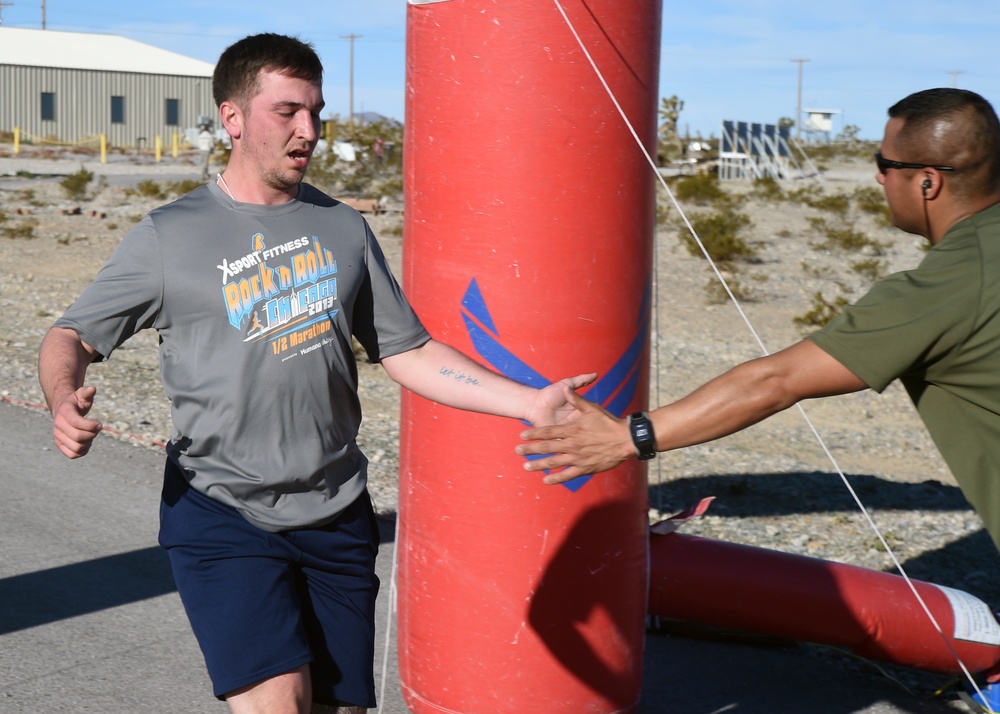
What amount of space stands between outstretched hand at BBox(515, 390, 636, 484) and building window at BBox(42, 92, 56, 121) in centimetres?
5763

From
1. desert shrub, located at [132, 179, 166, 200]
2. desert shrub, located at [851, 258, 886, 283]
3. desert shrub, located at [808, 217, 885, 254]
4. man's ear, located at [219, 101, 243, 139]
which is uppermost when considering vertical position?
man's ear, located at [219, 101, 243, 139]

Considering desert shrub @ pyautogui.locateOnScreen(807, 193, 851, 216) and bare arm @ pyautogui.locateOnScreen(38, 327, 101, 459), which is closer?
bare arm @ pyautogui.locateOnScreen(38, 327, 101, 459)

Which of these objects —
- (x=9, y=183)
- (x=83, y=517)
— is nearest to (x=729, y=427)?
(x=83, y=517)

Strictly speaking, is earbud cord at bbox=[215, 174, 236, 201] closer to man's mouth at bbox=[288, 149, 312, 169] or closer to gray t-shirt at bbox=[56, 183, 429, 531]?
gray t-shirt at bbox=[56, 183, 429, 531]

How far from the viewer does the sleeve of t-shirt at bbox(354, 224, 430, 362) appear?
115 inches

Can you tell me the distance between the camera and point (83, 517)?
596cm

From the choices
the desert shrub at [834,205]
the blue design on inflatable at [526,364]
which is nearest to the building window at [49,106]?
the desert shrub at [834,205]

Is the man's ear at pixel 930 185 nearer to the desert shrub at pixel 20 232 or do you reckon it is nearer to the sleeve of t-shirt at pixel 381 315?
the sleeve of t-shirt at pixel 381 315

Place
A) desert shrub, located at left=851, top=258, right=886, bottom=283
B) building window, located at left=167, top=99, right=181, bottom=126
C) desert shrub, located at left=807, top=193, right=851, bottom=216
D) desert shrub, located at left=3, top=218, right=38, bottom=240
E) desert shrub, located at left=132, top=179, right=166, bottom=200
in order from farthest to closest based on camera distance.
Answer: building window, located at left=167, top=99, right=181, bottom=126 → desert shrub, located at left=132, top=179, right=166, bottom=200 → desert shrub, located at left=807, top=193, right=851, bottom=216 → desert shrub, located at left=3, top=218, right=38, bottom=240 → desert shrub, located at left=851, top=258, right=886, bottom=283

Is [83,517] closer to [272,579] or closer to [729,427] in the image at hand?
[272,579]

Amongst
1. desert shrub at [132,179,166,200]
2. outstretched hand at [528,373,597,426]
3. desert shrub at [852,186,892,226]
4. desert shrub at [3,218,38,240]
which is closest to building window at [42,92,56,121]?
desert shrub at [132,179,166,200]

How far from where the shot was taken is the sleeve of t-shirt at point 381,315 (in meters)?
2.93

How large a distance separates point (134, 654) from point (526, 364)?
80.8 inches

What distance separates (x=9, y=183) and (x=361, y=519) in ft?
104
